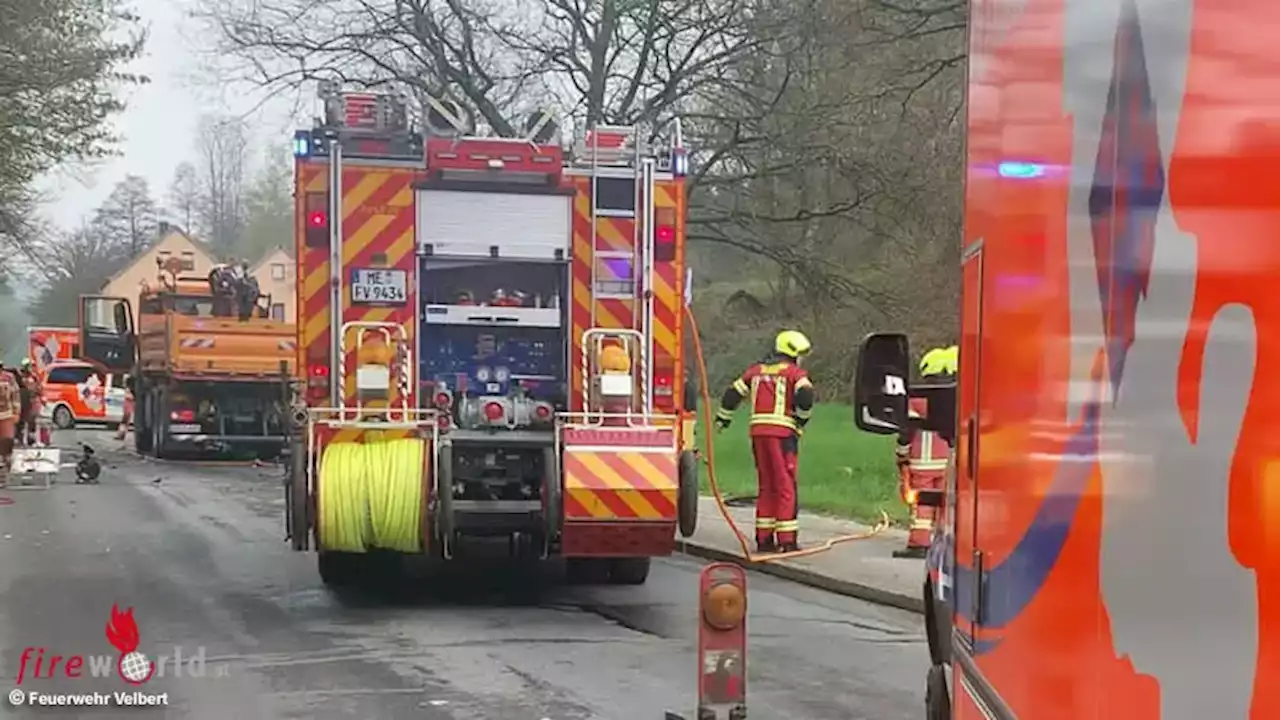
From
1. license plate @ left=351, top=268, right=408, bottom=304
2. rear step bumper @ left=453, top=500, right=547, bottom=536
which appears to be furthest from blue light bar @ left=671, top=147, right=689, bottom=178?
rear step bumper @ left=453, top=500, right=547, bottom=536

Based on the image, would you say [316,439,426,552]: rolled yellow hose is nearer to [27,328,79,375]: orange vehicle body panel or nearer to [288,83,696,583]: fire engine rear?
[288,83,696,583]: fire engine rear

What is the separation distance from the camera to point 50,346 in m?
38.4

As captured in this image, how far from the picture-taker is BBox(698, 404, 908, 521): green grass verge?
1598 centimetres

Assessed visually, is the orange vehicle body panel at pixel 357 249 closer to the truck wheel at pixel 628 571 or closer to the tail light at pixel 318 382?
the tail light at pixel 318 382

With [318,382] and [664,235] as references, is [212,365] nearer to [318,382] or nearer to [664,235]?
[318,382]

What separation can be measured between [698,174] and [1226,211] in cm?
2021

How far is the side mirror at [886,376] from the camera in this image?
4.37 m

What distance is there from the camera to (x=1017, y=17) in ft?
8.93

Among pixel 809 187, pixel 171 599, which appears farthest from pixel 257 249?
pixel 171 599

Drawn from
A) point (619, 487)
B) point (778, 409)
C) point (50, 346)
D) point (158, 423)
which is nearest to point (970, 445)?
point (619, 487)

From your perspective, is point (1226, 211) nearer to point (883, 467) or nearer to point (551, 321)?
point (551, 321)

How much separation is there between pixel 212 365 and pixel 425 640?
16.0 meters

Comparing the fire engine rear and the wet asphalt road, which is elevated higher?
the fire engine rear

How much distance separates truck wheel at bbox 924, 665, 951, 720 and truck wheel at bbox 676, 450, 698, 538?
15.0 ft
